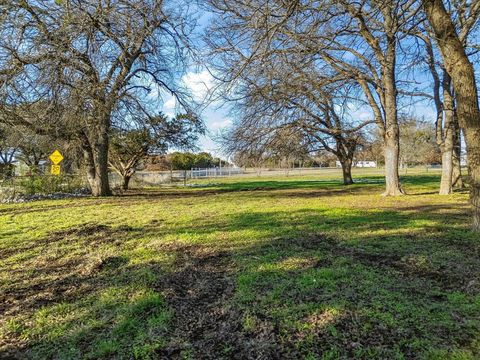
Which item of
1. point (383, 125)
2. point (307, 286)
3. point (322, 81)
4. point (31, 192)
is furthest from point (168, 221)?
point (31, 192)

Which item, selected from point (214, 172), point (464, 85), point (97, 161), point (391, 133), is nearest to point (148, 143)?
point (97, 161)

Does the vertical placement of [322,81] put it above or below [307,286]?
above

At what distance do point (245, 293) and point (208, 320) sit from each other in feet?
1.79

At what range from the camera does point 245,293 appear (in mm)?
3096

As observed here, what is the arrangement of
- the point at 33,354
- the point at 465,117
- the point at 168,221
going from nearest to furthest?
1. the point at 33,354
2. the point at 465,117
3. the point at 168,221

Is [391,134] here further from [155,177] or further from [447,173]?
[155,177]

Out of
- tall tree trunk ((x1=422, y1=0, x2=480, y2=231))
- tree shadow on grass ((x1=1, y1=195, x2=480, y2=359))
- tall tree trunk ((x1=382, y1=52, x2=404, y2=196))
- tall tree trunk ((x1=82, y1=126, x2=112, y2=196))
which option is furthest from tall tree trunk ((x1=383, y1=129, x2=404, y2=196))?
tall tree trunk ((x1=82, y1=126, x2=112, y2=196))

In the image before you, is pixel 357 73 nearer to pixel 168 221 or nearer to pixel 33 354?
pixel 168 221

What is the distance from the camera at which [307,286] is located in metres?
3.19

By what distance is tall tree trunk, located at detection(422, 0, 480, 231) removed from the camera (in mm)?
5062

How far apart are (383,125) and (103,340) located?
39.2 ft

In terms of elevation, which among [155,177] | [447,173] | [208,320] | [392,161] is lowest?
[208,320]

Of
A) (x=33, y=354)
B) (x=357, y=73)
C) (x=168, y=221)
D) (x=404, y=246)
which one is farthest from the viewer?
(x=357, y=73)

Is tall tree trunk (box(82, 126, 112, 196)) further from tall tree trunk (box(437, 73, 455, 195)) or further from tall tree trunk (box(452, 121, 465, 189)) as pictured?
tall tree trunk (box(452, 121, 465, 189))
